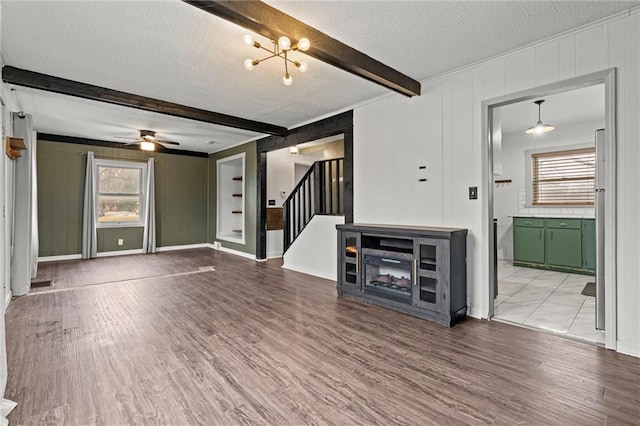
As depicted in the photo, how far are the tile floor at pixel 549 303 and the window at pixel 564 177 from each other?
1.45 meters

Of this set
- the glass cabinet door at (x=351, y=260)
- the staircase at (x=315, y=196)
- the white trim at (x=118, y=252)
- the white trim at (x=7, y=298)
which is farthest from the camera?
the white trim at (x=118, y=252)

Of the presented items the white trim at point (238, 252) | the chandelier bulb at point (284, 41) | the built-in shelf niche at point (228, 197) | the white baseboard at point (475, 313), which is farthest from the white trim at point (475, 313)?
the built-in shelf niche at point (228, 197)

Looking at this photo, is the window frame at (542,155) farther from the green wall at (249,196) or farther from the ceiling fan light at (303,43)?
the ceiling fan light at (303,43)

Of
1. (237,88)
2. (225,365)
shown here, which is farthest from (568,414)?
(237,88)

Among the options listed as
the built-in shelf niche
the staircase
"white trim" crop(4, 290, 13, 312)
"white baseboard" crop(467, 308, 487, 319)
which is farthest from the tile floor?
the built-in shelf niche

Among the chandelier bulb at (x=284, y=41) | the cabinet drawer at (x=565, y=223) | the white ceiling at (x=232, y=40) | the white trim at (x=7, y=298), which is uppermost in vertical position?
the white ceiling at (x=232, y=40)

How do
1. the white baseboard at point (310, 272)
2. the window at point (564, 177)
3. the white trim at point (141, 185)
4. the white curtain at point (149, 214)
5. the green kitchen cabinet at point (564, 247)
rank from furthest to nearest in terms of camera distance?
the white curtain at point (149, 214) → the white trim at point (141, 185) → the window at point (564, 177) → the green kitchen cabinet at point (564, 247) → the white baseboard at point (310, 272)

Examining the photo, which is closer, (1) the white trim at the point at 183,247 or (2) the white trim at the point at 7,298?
(2) the white trim at the point at 7,298

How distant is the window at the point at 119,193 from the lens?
7262mm

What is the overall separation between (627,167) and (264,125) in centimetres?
477

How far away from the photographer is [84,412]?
1776mm

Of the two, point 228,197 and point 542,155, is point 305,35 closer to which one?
point 542,155

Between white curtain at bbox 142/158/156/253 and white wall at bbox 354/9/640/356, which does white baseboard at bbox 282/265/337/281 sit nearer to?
white wall at bbox 354/9/640/356

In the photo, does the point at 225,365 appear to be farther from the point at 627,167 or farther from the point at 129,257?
the point at 129,257
